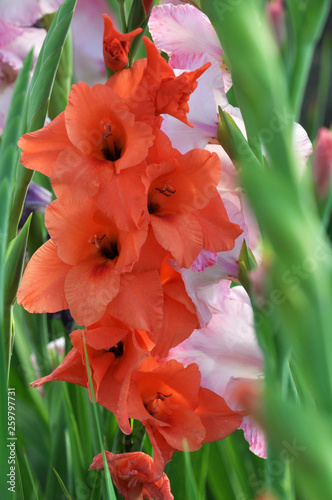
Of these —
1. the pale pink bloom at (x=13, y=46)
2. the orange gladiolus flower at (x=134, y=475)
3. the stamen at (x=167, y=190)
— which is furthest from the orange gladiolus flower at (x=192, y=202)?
the pale pink bloom at (x=13, y=46)

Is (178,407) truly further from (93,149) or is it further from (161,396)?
(93,149)

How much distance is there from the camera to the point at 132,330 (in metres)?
0.30

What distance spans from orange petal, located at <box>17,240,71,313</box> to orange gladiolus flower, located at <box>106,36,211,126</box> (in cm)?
8

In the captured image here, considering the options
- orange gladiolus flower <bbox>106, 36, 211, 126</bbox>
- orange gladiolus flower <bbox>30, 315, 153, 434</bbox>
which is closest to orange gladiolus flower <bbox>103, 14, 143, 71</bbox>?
orange gladiolus flower <bbox>106, 36, 211, 126</bbox>

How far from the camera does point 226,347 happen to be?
13.6 inches

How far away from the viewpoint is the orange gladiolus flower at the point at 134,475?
28 centimetres

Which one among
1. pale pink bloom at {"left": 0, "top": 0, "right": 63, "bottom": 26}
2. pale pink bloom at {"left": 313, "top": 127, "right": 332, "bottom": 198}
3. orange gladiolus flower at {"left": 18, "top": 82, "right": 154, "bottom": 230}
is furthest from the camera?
pale pink bloom at {"left": 0, "top": 0, "right": 63, "bottom": 26}

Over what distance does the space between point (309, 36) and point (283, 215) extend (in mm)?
86

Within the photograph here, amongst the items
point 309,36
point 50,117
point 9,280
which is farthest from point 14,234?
point 309,36

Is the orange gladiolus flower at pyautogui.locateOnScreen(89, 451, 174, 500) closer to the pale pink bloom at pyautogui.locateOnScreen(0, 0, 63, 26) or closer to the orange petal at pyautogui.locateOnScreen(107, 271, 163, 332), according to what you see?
the orange petal at pyautogui.locateOnScreen(107, 271, 163, 332)

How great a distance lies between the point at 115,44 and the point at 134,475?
0.66 ft

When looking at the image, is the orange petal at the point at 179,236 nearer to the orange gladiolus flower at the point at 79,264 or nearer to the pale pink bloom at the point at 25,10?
the orange gladiolus flower at the point at 79,264

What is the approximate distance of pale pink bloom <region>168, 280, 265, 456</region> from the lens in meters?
0.34

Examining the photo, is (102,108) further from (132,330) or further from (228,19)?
(228,19)
